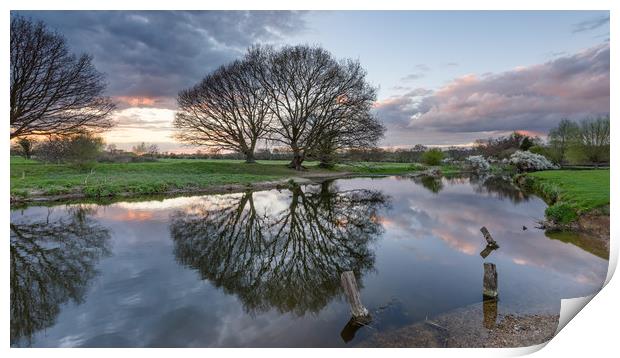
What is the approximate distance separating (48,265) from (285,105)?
92.4 ft

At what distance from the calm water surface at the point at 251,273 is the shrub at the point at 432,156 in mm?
45354

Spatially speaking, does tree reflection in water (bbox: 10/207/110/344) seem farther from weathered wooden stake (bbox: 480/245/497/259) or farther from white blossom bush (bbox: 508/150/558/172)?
white blossom bush (bbox: 508/150/558/172)

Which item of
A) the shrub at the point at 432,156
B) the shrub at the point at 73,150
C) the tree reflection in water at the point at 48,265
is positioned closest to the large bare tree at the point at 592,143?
the tree reflection in water at the point at 48,265

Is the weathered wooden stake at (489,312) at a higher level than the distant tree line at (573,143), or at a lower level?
lower

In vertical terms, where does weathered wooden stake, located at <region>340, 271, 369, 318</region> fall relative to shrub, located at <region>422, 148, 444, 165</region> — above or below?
below

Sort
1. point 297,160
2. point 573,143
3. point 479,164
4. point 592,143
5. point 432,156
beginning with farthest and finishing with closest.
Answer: point 432,156 < point 479,164 < point 297,160 < point 573,143 < point 592,143

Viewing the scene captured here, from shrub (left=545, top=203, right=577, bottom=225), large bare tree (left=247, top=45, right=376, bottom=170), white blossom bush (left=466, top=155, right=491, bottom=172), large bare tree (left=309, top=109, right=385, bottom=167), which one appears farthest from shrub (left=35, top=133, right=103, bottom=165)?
white blossom bush (left=466, top=155, right=491, bottom=172)

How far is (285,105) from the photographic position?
1330 inches

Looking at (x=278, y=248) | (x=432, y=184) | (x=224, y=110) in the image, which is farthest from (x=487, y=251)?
(x=224, y=110)

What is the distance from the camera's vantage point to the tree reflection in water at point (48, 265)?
18.1 ft

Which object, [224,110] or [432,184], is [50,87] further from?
[432,184]

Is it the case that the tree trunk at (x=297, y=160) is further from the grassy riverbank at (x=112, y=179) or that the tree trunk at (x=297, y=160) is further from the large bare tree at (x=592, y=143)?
the large bare tree at (x=592, y=143)

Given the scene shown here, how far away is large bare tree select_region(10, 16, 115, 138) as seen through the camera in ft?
40.0

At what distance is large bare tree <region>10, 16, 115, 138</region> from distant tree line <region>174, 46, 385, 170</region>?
57.0ft
